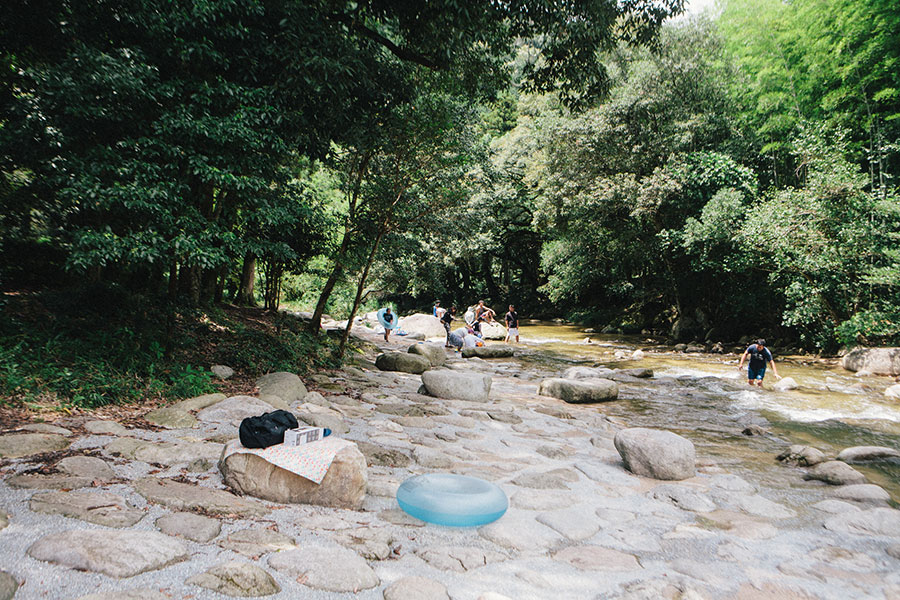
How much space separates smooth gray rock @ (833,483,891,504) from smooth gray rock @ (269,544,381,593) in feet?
16.6

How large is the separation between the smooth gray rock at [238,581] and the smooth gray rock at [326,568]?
151mm

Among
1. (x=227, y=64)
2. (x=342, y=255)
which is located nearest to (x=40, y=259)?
(x=342, y=255)

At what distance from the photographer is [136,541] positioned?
2.63 m

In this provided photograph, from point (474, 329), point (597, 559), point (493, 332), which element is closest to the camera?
point (597, 559)

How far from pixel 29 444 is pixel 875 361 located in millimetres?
16667

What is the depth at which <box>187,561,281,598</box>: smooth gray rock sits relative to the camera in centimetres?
243

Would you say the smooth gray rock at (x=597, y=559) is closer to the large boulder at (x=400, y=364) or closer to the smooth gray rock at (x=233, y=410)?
the smooth gray rock at (x=233, y=410)

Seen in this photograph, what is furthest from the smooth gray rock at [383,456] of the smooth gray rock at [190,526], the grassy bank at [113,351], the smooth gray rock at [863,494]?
the smooth gray rock at [863,494]

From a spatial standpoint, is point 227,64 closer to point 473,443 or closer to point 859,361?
point 473,443

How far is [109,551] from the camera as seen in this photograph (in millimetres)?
2492

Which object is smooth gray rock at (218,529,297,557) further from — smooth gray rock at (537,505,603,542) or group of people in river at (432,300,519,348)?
group of people in river at (432,300,519,348)

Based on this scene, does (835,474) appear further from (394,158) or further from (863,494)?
(394,158)

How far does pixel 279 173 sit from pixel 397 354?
590 centimetres

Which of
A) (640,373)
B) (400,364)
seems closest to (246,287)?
(400,364)
